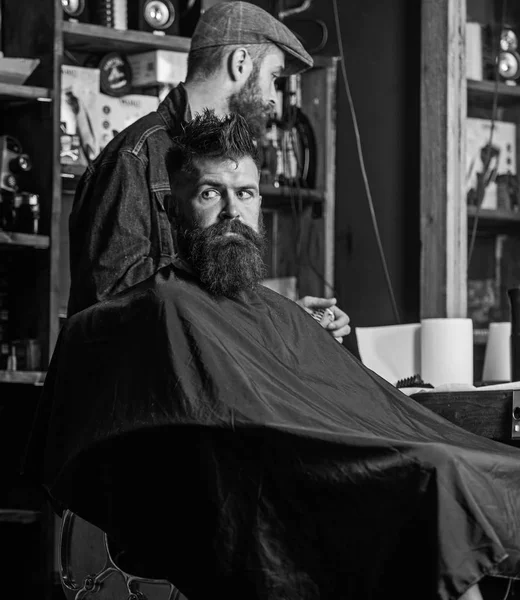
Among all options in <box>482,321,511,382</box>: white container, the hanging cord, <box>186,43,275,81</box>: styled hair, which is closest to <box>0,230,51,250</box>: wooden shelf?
<box>186,43,275,81</box>: styled hair

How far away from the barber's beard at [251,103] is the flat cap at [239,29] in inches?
4.6

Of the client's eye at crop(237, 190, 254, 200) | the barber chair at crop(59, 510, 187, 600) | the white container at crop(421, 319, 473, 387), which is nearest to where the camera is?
the barber chair at crop(59, 510, 187, 600)

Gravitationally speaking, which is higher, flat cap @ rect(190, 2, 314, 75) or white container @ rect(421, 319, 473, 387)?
flat cap @ rect(190, 2, 314, 75)

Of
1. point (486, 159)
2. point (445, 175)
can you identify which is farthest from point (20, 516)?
point (486, 159)

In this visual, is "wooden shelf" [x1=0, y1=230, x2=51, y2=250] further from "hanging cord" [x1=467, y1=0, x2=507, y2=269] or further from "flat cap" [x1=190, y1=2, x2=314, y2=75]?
"hanging cord" [x1=467, y1=0, x2=507, y2=269]

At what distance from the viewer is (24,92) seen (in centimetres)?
395

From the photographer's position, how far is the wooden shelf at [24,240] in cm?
388

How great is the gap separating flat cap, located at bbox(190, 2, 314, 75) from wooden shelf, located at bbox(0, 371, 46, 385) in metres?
1.18

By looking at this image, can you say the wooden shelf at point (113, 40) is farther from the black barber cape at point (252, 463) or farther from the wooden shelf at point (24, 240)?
the black barber cape at point (252, 463)

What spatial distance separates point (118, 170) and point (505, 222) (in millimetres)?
2290

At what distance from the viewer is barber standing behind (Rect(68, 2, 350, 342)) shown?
118 inches

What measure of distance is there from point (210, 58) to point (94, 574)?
1.59m

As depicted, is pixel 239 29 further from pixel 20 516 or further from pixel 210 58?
pixel 20 516

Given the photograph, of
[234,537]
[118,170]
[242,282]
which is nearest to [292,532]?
[234,537]
